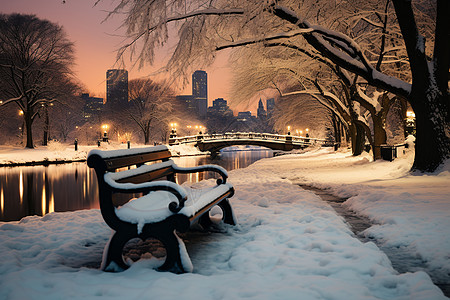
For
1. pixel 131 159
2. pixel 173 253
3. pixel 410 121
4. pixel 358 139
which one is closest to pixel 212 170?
pixel 131 159

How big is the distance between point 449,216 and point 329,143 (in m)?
40.6

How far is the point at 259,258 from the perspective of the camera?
11.3 ft

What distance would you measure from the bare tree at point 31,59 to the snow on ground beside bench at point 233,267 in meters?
29.8

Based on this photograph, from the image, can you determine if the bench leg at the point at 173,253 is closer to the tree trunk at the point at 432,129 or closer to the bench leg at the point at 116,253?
the bench leg at the point at 116,253

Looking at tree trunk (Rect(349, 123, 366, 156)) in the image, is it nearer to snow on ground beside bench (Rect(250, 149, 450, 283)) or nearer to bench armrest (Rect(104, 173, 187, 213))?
snow on ground beside bench (Rect(250, 149, 450, 283))

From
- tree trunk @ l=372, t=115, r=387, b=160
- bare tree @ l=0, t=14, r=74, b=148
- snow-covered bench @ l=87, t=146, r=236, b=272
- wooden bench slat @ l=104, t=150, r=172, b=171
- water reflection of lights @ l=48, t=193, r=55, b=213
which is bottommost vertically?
water reflection of lights @ l=48, t=193, r=55, b=213

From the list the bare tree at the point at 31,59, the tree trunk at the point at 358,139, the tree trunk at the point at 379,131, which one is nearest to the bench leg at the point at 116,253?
the tree trunk at the point at 379,131

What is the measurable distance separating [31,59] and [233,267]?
112 feet

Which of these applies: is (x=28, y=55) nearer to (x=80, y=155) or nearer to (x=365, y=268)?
(x=80, y=155)

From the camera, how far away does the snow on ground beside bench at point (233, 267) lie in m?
2.62

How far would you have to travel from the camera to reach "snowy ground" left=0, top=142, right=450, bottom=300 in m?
2.65

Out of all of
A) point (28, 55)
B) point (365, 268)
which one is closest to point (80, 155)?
point (28, 55)

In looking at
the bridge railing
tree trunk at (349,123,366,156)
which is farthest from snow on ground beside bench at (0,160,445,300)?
the bridge railing

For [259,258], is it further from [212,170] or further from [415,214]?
[415,214]
